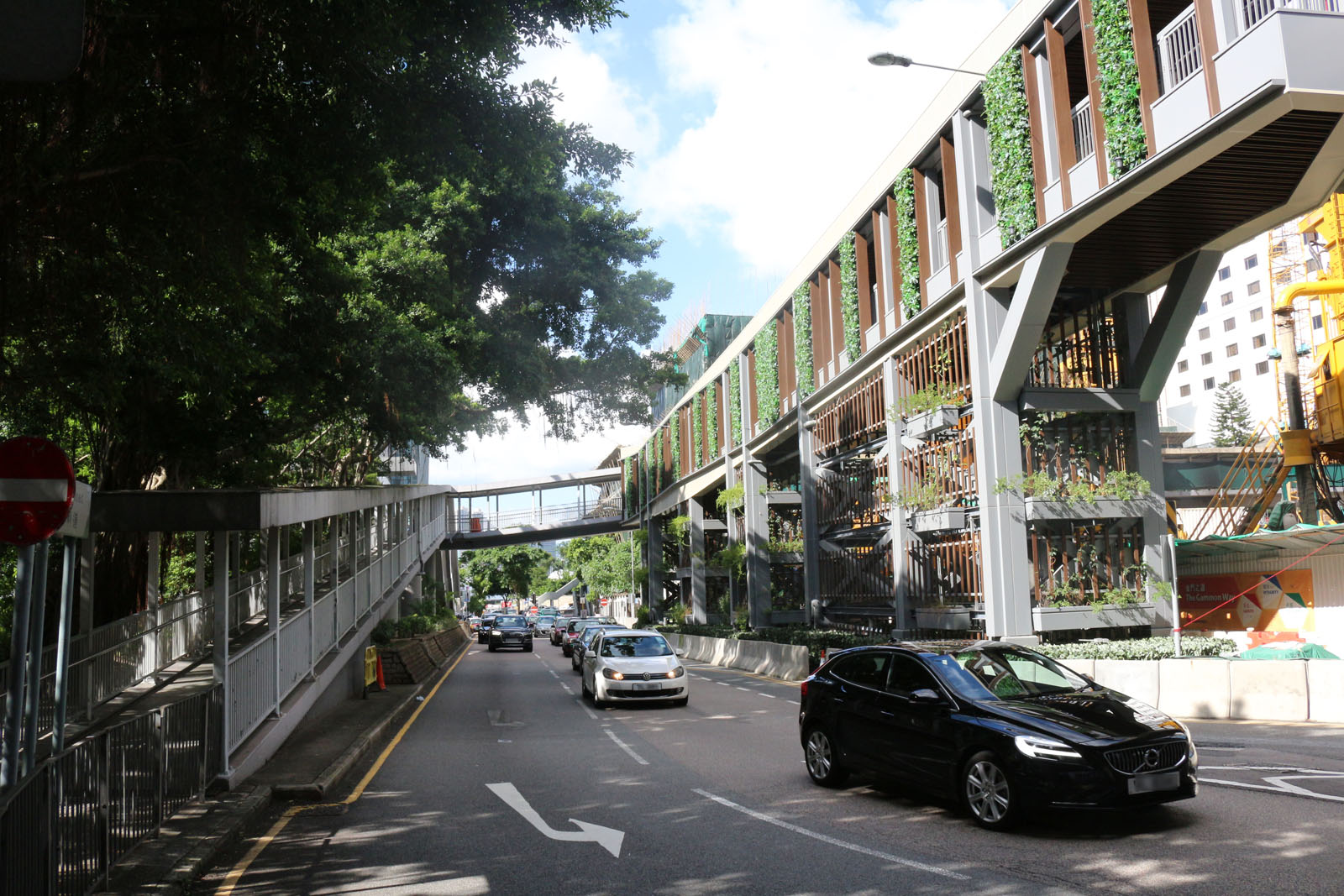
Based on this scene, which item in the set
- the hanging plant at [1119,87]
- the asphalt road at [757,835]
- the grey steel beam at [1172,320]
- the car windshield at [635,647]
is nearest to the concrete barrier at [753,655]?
the car windshield at [635,647]

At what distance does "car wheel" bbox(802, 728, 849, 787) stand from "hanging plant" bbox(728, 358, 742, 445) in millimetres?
30273

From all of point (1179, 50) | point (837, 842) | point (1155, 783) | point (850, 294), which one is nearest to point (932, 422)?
point (850, 294)

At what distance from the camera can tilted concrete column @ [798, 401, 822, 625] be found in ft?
104

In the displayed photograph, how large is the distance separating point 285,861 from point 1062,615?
15.7m

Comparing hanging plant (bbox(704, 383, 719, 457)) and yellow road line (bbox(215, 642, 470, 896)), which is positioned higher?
hanging plant (bbox(704, 383, 719, 457))

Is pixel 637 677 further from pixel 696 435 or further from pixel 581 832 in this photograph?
pixel 696 435

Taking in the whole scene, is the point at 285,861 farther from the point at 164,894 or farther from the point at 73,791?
the point at 73,791

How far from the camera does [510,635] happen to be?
44.8 meters

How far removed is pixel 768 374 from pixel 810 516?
6.69 meters

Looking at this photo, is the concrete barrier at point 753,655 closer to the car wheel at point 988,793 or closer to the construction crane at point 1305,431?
the construction crane at point 1305,431

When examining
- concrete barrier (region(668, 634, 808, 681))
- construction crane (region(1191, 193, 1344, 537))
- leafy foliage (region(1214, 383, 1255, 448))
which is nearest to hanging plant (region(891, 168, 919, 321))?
concrete barrier (region(668, 634, 808, 681))

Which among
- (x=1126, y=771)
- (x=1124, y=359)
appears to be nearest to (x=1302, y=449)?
(x=1124, y=359)

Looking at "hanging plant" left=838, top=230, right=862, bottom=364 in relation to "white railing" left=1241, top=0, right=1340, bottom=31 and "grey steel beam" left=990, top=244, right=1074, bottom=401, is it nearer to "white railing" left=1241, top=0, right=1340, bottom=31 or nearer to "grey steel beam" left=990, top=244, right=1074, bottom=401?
"grey steel beam" left=990, top=244, right=1074, bottom=401

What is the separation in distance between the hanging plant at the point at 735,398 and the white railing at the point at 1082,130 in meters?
23.4
